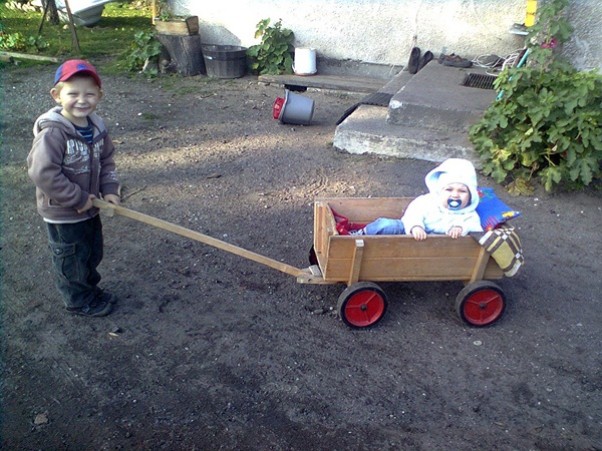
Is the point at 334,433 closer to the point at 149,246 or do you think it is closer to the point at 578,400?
the point at 578,400

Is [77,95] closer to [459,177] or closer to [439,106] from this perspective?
[459,177]

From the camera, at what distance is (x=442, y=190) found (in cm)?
357

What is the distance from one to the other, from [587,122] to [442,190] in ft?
7.68

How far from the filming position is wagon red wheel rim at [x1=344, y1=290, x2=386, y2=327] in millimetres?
3568

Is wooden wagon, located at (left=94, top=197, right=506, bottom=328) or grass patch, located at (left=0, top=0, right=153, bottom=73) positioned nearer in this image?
wooden wagon, located at (left=94, top=197, right=506, bottom=328)

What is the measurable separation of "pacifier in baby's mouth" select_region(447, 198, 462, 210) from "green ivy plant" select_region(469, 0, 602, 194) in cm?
209

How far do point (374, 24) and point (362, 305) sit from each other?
5.94 meters

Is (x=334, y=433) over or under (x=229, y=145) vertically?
under

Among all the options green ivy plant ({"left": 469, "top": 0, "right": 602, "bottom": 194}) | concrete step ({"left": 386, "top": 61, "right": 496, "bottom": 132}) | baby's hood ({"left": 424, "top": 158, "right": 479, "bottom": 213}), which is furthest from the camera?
concrete step ({"left": 386, "top": 61, "right": 496, "bottom": 132})

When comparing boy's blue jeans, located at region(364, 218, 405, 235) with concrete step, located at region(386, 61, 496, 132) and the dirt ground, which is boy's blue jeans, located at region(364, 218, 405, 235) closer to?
the dirt ground

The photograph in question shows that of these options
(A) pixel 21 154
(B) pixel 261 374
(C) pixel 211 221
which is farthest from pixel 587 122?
(A) pixel 21 154

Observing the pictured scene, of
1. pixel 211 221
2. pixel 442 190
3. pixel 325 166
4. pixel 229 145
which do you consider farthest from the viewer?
pixel 229 145

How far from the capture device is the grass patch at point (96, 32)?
9.95 meters

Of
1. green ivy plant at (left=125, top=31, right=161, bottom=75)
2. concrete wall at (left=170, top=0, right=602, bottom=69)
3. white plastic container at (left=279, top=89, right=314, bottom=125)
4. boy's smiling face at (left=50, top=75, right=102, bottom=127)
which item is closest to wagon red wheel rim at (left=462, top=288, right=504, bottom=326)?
boy's smiling face at (left=50, top=75, right=102, bottom=127)
